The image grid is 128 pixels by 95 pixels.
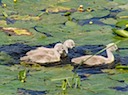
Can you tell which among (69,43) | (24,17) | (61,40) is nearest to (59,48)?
(69,43)

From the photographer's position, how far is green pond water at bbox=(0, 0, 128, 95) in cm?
688

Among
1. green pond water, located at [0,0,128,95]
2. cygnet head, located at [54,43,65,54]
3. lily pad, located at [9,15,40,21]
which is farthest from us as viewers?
lily pad, located at [9,15,40,21]

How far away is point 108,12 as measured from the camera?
10.7m

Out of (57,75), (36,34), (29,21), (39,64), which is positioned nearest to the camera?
(57,75)

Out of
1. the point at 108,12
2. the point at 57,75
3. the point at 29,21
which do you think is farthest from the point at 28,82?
the point at 108,12

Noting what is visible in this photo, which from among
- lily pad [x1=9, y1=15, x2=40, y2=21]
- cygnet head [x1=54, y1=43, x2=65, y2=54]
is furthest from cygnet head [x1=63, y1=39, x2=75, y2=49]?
lily pad [x1=9, y1=15, x2=40, y2=21]

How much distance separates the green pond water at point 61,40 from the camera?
22.6 ft

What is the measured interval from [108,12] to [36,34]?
1.93 metres

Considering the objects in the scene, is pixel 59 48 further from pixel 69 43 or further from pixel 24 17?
pixel 24 17

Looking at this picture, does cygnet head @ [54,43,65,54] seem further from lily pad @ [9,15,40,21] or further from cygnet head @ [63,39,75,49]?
lily pad @ [9,15,40,21]

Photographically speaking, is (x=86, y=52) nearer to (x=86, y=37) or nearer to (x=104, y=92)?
(x=86, y=37)

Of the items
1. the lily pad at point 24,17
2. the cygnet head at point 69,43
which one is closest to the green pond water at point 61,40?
the lily pad at point 24,17

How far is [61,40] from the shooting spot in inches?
357

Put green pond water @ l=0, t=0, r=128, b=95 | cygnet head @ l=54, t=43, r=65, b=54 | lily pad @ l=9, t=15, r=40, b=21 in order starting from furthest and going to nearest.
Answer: lily pad @ l=9, t=15, r=40, b=21, cygnet head @ l=54, t=43, r=65, b=54, green pond water @ l=0, t=0, r=128, b=95
